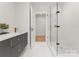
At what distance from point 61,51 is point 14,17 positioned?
240 centimetres

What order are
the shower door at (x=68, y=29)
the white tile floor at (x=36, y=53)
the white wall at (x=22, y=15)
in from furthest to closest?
1. the white wall at (x=22, y=15)
2. the white tile floor at (x=36, y=53)
3. the shower door at (x=68, y=29)

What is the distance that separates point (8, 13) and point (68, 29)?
216 centimetres

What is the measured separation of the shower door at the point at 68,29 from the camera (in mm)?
3152

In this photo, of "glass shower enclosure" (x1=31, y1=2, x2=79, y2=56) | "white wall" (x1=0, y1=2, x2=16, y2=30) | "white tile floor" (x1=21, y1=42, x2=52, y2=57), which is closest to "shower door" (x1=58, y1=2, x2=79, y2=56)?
"glass shower enclosure" (x1=31, y1=2, x2=79, y2=56)

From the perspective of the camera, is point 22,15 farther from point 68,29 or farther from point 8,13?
point 68,29

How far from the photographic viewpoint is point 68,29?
3551 mm

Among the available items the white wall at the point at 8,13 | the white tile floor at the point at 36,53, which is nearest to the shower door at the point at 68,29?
the white tile floor at the point at 36,53

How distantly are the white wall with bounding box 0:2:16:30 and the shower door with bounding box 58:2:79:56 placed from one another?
1.72 metres

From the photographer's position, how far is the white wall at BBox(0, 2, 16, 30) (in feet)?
13.0

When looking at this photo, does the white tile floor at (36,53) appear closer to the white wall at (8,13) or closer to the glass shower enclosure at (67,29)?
the glass shower enclosure at (67,29)

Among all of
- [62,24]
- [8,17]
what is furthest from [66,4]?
[8,17]

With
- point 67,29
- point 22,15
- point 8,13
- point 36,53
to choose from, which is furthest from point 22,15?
point 67,29

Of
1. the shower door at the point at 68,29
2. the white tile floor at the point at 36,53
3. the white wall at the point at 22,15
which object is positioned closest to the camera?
the shower door at the point at 68,29

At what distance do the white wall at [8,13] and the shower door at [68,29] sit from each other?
1.72 m
